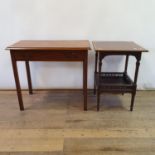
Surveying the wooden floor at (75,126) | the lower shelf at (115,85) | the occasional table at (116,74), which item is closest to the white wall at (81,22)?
the occasional table at (116,74)

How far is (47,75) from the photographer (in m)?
2.51

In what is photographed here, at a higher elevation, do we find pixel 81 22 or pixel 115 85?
pixel 81 22

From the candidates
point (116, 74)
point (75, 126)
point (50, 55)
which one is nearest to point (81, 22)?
point (50, 55)

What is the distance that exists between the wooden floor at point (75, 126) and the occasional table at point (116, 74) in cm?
21

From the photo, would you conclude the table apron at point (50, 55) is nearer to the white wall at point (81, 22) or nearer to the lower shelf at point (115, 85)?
the lower shelf at point (115, 85)

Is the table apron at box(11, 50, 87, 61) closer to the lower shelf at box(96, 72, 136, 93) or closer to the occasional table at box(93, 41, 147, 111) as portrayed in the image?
the occasional table at box(93, 41, 147, 111)

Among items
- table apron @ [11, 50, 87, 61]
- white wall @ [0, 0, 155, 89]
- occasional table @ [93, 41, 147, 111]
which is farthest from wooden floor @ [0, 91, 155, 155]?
Answer: table apron @ [11, 50, 87, 61]

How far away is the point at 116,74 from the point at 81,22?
0.82 meters

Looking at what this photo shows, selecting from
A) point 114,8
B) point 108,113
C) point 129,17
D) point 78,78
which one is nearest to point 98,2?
point 114,8

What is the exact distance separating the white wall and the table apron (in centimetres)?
55

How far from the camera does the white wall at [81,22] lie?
214 centimetres

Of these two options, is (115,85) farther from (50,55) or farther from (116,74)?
(50,55)

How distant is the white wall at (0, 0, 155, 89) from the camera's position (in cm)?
214

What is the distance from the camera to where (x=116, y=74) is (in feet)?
7.63
